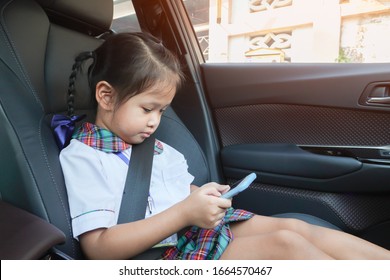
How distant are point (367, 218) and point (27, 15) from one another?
4.21 ft

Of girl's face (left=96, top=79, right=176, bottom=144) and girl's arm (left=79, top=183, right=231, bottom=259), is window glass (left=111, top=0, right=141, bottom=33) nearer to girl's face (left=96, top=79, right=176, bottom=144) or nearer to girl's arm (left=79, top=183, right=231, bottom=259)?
girl's face (left=96, top=79, right=176, bottom=144)

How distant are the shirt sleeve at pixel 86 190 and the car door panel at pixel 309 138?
0.69 meters

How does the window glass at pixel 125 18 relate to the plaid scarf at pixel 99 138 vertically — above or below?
above

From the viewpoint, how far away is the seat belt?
1004 millimetres

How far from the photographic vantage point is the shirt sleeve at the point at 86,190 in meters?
0.90

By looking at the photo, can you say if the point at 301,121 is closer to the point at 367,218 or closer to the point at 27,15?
the point at 367,218

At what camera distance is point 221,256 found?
994mm

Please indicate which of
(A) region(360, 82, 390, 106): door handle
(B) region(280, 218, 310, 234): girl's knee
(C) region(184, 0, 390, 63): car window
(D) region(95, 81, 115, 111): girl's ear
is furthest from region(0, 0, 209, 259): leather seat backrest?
(C) region(184, 0, 390, 63): car window

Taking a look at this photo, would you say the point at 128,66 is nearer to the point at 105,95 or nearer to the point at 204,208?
the point at 105,95

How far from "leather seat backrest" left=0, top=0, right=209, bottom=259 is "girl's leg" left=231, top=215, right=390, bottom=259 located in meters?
0.51

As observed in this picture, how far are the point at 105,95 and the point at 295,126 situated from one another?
76cm

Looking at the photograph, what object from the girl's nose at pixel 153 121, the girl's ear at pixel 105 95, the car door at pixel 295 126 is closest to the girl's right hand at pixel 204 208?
the girl's nose at pixel 153 121

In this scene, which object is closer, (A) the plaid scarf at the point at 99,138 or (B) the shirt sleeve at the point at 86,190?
(B) the shirt sleeve at the point at 86,190

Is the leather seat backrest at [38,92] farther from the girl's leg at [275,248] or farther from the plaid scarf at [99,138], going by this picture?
the girl's leg at [275,248]
